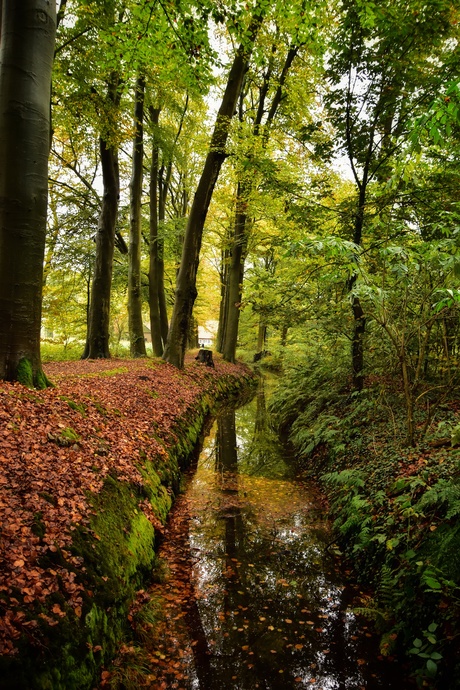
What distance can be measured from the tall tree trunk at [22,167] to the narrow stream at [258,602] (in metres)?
3.36

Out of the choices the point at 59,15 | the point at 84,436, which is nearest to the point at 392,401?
the point at 84,436

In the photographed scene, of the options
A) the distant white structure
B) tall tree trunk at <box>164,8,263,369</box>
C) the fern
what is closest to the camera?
the fern

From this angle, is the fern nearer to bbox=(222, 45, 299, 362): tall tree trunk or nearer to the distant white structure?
bbox=(222, 45, 299, 362): tall tree trunk

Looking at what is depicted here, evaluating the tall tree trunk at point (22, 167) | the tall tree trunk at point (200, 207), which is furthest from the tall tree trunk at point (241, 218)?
the tall tree trunk at point (22, 167)

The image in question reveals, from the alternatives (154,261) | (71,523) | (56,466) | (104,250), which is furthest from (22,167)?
(154,261)

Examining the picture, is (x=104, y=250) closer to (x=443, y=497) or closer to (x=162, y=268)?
(x=162, y=268)

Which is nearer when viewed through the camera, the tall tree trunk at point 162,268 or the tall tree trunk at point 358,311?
the tall tree trunk at point 358,311

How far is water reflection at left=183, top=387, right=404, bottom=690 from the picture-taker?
10.2ft

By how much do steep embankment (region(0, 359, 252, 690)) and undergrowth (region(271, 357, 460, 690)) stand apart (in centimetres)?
235

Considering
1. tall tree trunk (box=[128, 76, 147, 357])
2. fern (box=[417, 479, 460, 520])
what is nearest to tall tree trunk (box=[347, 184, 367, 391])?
fern (box=[417, 479, 460, 520])

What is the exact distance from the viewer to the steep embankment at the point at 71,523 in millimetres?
2350

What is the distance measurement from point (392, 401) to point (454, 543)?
4017 mm

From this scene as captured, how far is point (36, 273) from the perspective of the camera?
507cm

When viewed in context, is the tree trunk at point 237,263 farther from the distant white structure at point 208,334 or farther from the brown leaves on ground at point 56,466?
the distant white structure at point 208,334
